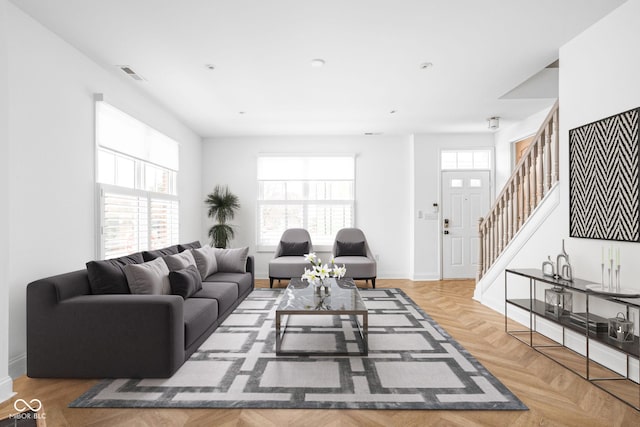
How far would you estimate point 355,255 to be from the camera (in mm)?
6266

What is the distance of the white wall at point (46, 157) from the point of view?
2.67 metres

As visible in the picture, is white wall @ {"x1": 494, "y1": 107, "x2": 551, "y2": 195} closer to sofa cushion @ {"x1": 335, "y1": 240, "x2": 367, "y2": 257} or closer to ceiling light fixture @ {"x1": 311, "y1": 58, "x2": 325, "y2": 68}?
sofa cushion @ {"x1": 335, "y1": 240, "x2": 367, "y2": 257}

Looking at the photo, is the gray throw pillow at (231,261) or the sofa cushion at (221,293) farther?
the gray throw pillow at (231,261)

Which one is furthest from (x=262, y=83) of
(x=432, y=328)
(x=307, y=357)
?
(x=432, y=328)

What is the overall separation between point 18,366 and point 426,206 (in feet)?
19.6

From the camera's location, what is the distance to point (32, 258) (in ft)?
9.23

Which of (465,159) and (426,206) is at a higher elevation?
(465,159)

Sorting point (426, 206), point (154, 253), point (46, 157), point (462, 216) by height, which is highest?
point (46, 157)

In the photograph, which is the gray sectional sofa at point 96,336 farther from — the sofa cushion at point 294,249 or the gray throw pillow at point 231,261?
the sofa cushion at point 294,249

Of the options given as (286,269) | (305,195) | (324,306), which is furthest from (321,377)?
(305,195)

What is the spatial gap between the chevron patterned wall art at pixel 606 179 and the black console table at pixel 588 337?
0.48m

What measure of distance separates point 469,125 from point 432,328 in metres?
3.91

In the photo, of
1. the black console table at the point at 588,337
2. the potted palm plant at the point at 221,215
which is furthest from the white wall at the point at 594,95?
the potted palm plant at the point at 221,215

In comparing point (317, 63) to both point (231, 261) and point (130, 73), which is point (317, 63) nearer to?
point (130, 73)
